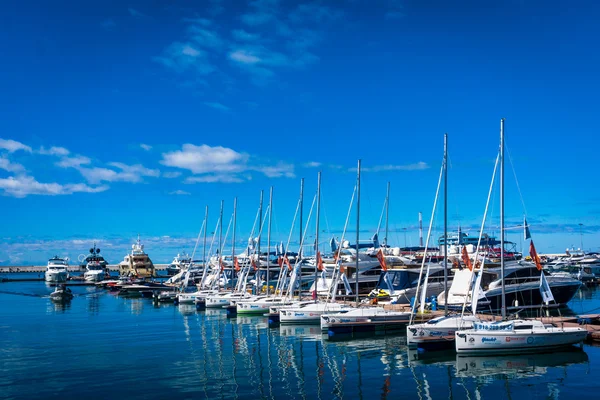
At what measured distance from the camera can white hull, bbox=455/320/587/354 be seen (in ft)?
103

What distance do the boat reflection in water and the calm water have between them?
0.05 meters

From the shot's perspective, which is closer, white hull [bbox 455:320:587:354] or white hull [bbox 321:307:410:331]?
white hull [bbox 455:320:587:354]

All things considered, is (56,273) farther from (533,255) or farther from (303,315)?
(533,255)

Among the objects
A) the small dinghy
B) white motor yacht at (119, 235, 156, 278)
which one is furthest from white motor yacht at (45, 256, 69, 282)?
the small dinghy

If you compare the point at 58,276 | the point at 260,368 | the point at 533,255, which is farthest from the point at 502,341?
the point at 58,276

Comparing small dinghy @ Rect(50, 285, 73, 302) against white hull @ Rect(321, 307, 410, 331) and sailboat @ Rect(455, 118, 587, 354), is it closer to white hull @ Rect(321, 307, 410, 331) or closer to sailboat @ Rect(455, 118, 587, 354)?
white hull @ Rect(321, 307, 410, 331)

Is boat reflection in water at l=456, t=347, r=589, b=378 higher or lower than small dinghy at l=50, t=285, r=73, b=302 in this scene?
lower

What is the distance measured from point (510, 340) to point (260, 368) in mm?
14060

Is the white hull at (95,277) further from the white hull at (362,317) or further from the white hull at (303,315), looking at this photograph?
the white hull at (362,317)

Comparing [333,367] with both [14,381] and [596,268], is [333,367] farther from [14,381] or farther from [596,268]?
[596,268]

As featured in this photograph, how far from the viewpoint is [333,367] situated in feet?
101

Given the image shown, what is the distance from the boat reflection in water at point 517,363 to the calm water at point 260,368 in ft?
0.18

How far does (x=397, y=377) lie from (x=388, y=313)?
15.3 metres

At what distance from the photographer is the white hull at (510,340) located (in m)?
31.5
